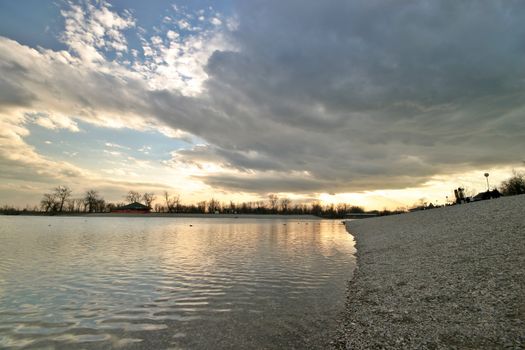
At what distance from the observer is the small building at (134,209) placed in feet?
634

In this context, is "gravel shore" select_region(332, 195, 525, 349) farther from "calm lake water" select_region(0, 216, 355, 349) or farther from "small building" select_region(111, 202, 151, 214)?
A: "small building" select_region(111, 202, 151, 214)

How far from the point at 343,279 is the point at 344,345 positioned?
9.80m

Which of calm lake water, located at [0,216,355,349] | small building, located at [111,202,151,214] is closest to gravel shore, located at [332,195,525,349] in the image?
calm lake water, located at [0,216,355,349]

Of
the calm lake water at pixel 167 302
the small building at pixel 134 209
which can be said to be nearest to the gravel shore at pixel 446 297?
the calm lake water at pixel 167 302

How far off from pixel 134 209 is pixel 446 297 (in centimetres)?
20369

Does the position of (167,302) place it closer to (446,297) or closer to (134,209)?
(446,297)

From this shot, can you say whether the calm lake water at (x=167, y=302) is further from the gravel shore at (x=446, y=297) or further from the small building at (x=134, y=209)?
the small building at (x=134, y=209)

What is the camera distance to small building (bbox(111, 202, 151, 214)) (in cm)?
19330

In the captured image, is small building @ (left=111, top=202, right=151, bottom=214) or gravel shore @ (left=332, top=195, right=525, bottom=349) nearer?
gravel shore @ (left=332, top=195, right=525, bottom=349)

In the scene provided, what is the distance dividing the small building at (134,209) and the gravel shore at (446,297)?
192819mm

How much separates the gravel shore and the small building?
633ft

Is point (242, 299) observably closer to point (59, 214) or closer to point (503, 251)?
point (503, 251)

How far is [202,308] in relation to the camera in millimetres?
12797

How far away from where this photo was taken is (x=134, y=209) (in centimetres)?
19525
